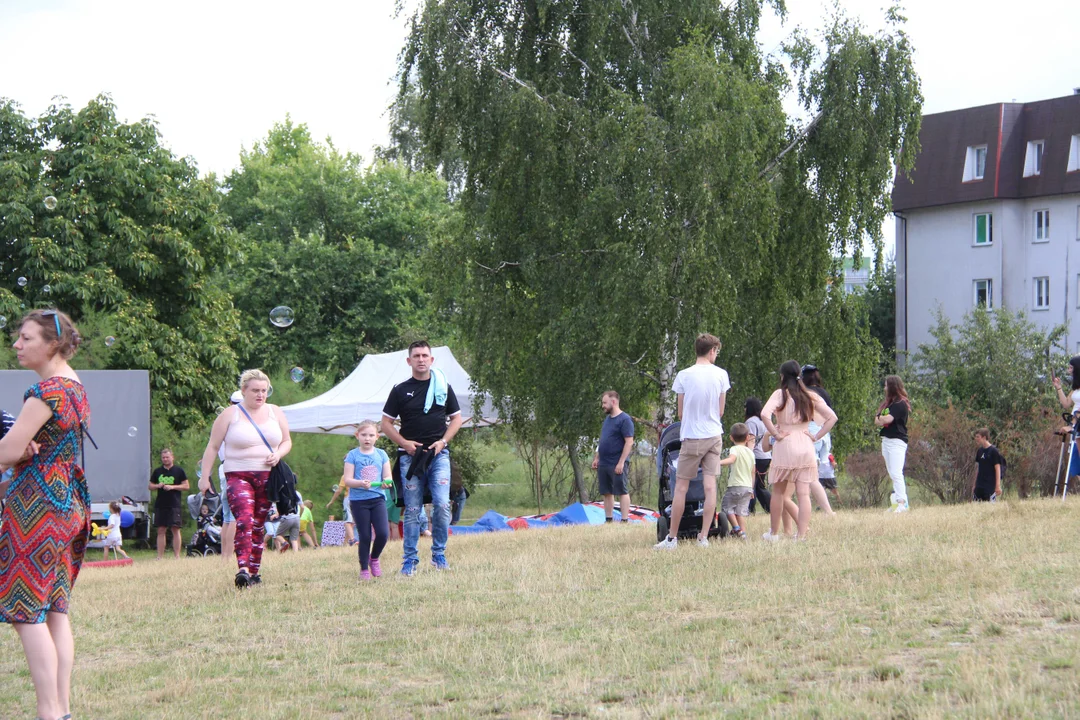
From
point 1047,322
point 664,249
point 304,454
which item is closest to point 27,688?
point 664,249

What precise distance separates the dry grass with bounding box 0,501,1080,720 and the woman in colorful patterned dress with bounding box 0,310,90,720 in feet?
1.70

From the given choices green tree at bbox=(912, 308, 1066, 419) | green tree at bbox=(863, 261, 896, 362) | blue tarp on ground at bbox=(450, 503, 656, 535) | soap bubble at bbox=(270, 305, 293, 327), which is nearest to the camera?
blue tarp on ground at bbox=(450, 503, 656, 535)

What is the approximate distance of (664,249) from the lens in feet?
68.1

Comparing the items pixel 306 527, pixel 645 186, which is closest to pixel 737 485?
pixel 645 186

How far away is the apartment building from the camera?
172ft

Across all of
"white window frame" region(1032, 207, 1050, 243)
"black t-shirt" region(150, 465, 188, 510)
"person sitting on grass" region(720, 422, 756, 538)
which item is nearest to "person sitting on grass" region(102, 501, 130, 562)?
"black t-shirt" region(150, 465, 188, 510)

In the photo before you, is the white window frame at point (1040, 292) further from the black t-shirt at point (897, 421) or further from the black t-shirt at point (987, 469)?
the black t-shirt at point (897, 421)

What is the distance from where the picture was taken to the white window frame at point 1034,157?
2079 inches

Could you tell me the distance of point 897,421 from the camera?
1569cm

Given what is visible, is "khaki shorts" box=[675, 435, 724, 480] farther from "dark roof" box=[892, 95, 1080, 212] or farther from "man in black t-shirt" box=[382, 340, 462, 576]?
"dark roof" box=[892, 95, 1080, 212]

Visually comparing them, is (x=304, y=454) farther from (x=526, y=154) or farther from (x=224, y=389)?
(x=526, y=154)

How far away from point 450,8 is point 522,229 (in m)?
4.20

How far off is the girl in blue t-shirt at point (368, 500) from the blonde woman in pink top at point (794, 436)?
138 inches

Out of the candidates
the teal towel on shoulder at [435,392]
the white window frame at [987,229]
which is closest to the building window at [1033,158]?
the white window frame at [987,229]
